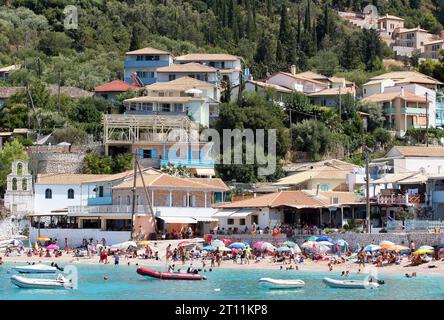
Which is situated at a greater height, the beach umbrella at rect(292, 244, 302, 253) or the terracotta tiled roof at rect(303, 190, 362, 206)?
the terracotta tiled roof at rect(303, 190, 362, 206)

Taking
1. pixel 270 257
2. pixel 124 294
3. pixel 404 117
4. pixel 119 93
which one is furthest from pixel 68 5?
pixel 124 294

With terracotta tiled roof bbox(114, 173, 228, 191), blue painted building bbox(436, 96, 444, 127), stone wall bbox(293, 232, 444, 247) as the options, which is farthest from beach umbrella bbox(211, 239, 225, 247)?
blue painted building bbox(436, 96, 444, 127)

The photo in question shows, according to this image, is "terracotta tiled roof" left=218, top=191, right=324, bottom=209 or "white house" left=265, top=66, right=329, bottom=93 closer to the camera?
"terracotta tiled roof" left=218, top=191, right=324, bottom=209

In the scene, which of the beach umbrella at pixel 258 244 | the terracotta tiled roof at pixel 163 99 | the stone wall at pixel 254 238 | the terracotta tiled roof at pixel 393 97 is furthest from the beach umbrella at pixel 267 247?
the terracotta tiled roof at pixel 393 97

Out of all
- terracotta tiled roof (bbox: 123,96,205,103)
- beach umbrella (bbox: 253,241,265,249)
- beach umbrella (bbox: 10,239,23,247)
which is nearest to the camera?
beach umbrella (bbox: 253,241,265,249)

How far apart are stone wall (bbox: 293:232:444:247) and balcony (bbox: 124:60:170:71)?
1747 inches

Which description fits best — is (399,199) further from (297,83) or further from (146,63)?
(146,63)

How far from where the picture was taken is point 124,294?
39406mm

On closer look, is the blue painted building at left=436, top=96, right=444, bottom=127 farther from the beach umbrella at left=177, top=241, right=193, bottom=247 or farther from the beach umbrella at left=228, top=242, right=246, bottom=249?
the beach umbrella at left=228, top=242, right=246, bottom=249

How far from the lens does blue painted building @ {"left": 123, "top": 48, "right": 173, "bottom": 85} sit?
9575cm

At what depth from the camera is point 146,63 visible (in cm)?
9644

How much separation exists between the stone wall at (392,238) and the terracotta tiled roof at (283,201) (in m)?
5.27

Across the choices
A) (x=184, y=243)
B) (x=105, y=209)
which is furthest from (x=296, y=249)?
(x=105, y=209)
